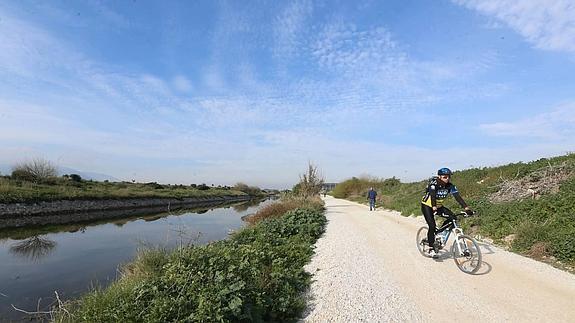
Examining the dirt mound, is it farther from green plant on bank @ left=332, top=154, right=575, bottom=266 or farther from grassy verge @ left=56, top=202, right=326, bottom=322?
grassy verge @ left=56, top=202, right=326, bottom=322

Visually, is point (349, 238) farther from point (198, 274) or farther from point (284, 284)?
point (198, 274)

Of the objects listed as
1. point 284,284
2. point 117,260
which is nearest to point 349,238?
point 284,284

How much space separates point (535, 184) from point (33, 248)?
2169cm

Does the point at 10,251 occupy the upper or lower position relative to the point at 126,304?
lower

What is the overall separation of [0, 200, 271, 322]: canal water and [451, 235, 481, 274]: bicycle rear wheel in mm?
6002

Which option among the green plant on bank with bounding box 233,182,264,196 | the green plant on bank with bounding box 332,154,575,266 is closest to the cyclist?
the green plant on bank with bounding box 332,154,575,266

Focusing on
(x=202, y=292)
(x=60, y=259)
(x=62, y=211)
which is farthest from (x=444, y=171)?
(x=62, y=211)

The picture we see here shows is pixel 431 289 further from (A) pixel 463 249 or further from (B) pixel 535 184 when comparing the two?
(B) pixel 535 184

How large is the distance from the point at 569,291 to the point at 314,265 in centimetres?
504

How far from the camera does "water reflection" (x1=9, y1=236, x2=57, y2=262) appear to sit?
14.0 metres

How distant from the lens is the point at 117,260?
12773mm

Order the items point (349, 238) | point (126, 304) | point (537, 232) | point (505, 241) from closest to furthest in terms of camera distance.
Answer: point (126, 304), point (537, 232), point (505, 241), point (349, 238)

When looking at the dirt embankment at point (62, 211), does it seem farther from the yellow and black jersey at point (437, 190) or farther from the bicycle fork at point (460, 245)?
the bicycle fork at point (460, 245)

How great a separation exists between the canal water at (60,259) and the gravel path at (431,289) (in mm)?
3628
